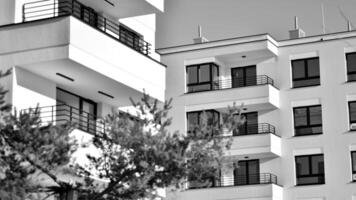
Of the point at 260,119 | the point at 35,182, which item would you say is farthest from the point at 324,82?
the point at 35,182

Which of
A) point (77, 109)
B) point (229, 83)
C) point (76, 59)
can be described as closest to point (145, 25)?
point (77, 109)

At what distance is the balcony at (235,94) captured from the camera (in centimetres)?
4972

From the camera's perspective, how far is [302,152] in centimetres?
4972

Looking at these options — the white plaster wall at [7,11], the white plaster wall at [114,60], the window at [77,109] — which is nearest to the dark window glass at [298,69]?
the white plaster wall at [114,60]

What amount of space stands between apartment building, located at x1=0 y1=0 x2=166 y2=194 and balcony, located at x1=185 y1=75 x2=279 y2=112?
61.3ft

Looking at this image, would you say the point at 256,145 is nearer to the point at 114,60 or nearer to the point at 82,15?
the point at 82,15

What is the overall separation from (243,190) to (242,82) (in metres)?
6.35

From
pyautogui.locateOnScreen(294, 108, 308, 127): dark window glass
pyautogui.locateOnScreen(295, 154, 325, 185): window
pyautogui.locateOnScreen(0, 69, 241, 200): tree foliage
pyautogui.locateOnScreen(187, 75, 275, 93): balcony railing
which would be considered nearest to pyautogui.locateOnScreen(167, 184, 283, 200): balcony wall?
pyautogui.locateOnScreen(295, 154, 325, 185): window

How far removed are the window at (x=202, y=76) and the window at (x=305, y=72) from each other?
409 centimetres

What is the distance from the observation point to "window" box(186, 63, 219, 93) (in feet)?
169

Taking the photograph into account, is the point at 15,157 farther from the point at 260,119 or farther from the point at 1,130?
the point at 260,119

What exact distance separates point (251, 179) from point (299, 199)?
2.68 meters

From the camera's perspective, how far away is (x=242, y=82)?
169 ft

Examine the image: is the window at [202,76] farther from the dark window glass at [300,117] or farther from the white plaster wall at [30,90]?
the white plaster wall at [30,90]
